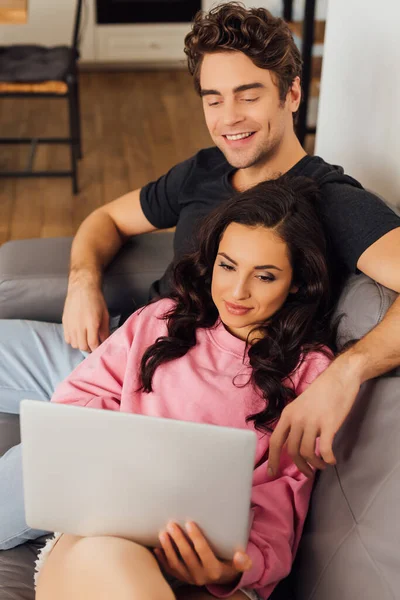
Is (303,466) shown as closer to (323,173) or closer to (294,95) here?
(323,173)

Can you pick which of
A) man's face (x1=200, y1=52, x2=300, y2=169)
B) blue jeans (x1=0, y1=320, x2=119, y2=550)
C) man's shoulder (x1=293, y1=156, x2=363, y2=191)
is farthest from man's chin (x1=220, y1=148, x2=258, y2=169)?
blue jeans (x1=0, y1=320, x2=119, y2=550)

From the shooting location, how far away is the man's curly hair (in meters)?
1.74

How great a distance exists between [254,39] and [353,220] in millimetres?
483

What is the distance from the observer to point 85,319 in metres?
1.78

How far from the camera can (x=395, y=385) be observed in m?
1.31

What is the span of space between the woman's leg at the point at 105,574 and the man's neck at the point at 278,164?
959mm

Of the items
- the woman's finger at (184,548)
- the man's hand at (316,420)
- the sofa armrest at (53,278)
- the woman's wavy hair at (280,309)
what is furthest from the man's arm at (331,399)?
the sofa armrest at (53,278)

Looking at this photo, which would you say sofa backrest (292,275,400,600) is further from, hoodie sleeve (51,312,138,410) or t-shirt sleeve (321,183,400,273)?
hoodie sleeve (51,312,138,410)

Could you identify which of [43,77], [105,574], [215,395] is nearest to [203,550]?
[105,574]

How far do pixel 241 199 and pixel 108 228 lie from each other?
23.7 inches

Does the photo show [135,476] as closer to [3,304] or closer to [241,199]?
[241,199]

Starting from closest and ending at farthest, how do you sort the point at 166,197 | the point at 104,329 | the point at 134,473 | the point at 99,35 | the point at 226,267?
the point at 134,473
the point at 226,267
the point at 104,329
the point at 166,197
the point at 99,35

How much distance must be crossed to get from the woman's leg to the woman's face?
0.49m

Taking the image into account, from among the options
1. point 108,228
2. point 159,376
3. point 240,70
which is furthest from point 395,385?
point 108,228
